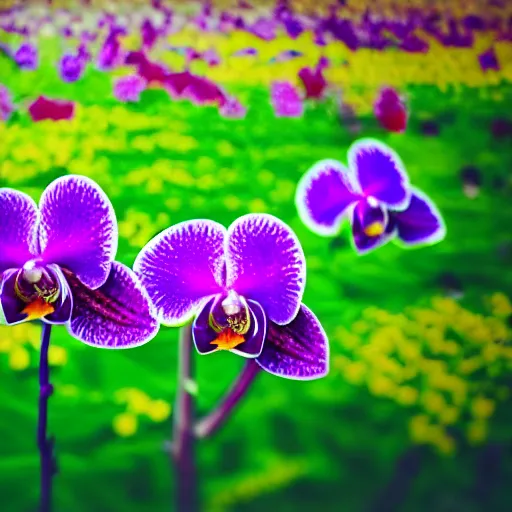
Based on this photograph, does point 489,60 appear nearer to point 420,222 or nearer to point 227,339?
point 420,222

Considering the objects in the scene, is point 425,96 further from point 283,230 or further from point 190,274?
point 190,274

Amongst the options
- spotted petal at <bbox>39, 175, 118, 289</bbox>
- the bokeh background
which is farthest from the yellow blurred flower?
spotted petal at <bbox>39, 175, 118, 289</bbox>

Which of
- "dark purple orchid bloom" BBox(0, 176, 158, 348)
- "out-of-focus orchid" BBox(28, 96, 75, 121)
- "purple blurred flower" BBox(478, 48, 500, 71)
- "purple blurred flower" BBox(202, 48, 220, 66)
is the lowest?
"dark purple orchid bloom" BBox(0, 176, 158, 348)

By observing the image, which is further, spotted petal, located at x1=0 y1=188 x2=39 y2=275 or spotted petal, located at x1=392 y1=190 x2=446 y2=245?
spotted petal, located at x1=392 y1=190 x2=446 y2=245

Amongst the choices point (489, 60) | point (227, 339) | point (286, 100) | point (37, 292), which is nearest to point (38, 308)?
point (37, 292)

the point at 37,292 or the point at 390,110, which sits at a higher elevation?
the point at 390,110

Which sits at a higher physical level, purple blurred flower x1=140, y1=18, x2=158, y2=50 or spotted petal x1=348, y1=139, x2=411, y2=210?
purple blurred flower x1=140, y1=18, x2=158, y2=50

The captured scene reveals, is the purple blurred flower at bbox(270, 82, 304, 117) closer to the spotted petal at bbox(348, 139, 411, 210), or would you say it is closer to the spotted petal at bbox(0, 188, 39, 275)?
the spotted petal at bbox(348, 139, 411, 210)
